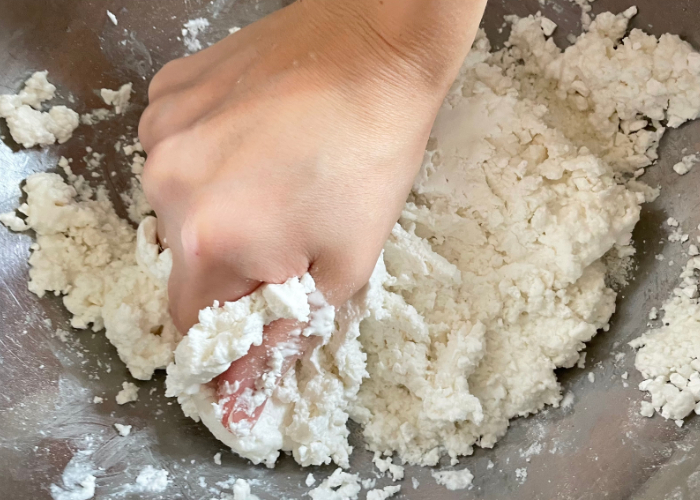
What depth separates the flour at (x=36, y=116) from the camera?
3.54 feet

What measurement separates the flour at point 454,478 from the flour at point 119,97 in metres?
0.97

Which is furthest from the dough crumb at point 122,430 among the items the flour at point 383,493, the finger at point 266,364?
the flour at point 383,493

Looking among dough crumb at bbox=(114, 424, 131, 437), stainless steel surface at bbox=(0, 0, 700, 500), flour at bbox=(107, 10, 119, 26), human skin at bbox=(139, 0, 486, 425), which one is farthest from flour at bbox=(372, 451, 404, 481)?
flour at bbox=(107, 10, 119, 26)

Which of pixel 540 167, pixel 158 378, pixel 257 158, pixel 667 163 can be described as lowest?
pixel 158 378

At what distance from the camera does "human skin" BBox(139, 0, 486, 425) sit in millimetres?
788

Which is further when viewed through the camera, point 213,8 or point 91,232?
point 213,8

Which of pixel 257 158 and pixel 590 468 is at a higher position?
pixel 257 158

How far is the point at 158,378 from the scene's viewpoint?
1110 millimetres

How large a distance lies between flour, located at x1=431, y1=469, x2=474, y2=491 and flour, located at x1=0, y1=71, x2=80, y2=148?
3.22 ft

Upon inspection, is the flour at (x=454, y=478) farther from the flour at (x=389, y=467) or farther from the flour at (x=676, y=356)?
the flour at (x=676, y=356)

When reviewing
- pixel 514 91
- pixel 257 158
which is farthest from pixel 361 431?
pixel 514 91

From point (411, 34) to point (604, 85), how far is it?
0.49 metres

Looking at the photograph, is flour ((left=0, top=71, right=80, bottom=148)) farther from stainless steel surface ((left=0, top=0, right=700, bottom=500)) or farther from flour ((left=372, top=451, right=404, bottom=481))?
flour ((left=372, top=451, right=404, bottom=481))

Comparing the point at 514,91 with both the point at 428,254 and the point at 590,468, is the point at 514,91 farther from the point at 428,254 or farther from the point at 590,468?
the point at 590,468
